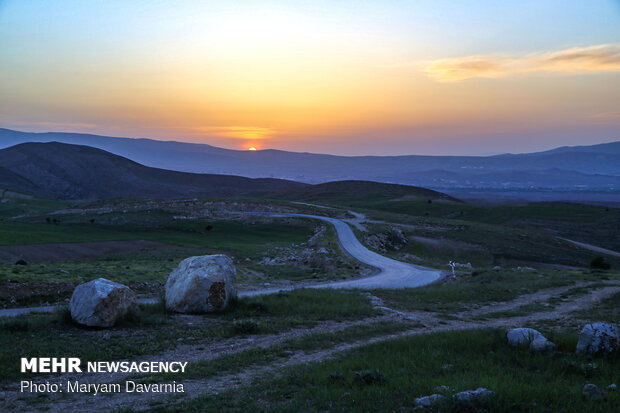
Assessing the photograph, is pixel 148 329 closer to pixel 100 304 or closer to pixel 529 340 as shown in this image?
pixel 100 304

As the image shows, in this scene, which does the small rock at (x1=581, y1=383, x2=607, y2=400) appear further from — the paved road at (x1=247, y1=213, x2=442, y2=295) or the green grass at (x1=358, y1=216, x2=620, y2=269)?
the green grass at (x1=358, y1=216, x2=620, y2=269)

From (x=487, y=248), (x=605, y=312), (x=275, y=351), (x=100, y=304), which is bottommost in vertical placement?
(x=487, y=248)

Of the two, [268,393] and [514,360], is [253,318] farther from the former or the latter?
[514,360]

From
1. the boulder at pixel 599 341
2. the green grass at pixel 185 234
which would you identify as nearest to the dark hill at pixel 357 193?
the green grass at pixel 185 234

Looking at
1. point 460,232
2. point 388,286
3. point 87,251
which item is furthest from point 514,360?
point 460,232

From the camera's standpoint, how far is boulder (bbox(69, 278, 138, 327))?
14414 millimetres

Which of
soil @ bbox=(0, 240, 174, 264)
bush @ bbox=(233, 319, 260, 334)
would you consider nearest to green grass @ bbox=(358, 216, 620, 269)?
soil @ bbox=(0, 240, 174, 264)

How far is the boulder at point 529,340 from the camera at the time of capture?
11.1 m

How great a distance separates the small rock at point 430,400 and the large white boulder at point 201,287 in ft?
36.7

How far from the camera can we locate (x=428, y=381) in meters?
9.15

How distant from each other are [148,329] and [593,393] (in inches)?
512

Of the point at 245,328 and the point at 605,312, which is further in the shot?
A: the point at 605,312

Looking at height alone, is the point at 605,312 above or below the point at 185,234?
above

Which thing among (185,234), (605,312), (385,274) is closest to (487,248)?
(385,274)
